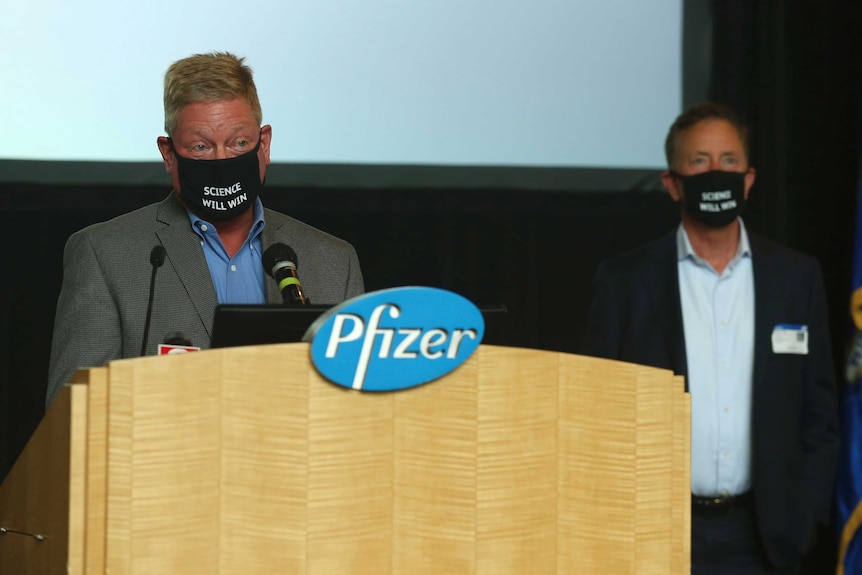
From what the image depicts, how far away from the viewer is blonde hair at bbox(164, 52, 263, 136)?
2.29m

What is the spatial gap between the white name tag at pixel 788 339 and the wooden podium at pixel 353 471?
5.68 ft

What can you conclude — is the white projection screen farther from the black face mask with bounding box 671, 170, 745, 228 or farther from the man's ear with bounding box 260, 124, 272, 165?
the man's ear with bounding box 260, 124, 272, 165

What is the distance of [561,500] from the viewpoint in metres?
1.42

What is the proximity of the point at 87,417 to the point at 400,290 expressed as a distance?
15.1 inches

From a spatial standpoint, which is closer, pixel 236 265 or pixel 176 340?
pixel 176 340

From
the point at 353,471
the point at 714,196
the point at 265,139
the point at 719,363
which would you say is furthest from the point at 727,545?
the point at 353,471

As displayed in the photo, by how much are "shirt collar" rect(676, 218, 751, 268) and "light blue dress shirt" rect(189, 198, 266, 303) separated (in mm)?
1380

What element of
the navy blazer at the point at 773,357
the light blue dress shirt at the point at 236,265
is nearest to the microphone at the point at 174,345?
the light blue dress shirt at the point at 236,265

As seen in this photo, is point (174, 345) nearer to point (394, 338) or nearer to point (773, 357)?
point (394, 338)

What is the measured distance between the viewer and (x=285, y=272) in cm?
192

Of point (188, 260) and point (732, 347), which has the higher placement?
point (188, 260)

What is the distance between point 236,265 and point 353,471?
3.80ft

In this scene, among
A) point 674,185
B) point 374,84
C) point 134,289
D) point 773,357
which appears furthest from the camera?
point 374,84

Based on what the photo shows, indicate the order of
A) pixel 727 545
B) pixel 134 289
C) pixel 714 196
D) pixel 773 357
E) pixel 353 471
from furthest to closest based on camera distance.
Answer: pixel 714 196, pixel 773 357, pixel 727 545, pixel 134 289, pixel 353 471
